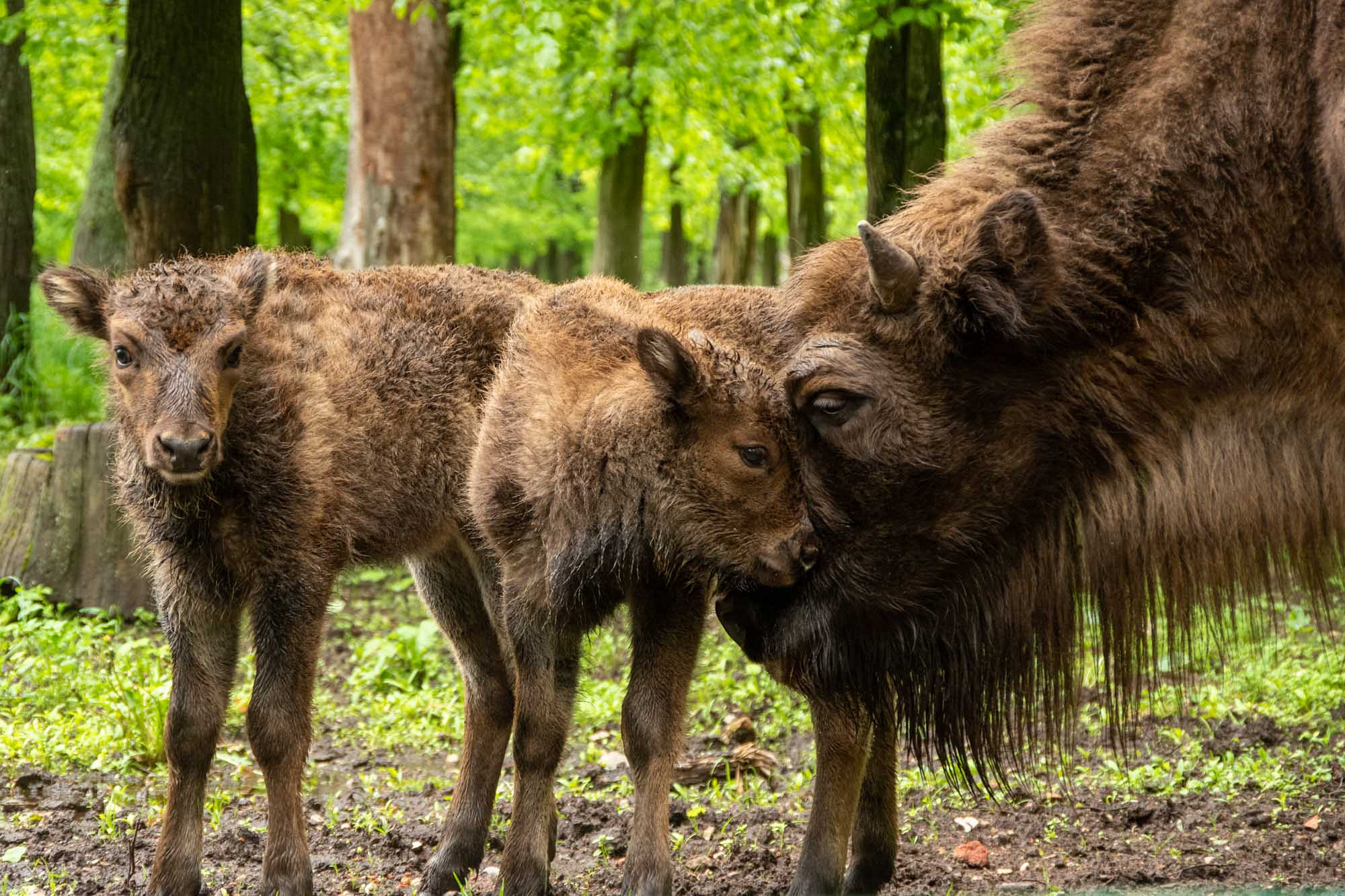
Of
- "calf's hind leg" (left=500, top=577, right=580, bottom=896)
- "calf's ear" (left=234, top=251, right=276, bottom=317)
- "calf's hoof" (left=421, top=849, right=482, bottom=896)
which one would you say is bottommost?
"calf's hoof" (left=421, top=849, right=482, bottom=896)

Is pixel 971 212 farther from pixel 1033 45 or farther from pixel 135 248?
pixel 135 248

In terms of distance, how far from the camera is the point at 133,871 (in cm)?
540

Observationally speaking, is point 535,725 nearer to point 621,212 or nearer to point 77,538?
point 77,538

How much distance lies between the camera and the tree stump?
935 centimetres

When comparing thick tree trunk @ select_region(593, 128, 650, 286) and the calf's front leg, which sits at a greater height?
thick tree trunk @ select_region(593, 128, 650, 286)

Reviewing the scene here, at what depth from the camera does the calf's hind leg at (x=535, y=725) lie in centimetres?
520

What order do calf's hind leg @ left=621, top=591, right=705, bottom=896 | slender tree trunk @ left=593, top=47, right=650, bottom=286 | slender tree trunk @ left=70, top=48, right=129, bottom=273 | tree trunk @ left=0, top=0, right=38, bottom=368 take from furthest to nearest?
slender tree trunk @ left=593, top=47, right=650, bottom=286, slender tree trunk @ left=70, top=48, right=129, bottom=273, tree trunk @ left=0, top=0, right=38, bottom=368, calf's hind leg @ left=621, top=591, right=705, bottom=896

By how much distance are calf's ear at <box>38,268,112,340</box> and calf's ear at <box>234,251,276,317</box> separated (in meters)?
0.51

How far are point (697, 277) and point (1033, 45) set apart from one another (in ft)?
145

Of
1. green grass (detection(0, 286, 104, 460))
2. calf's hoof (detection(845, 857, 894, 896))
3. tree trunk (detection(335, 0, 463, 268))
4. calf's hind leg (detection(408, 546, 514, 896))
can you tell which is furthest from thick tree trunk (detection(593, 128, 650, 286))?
calf's hoof (detection(845, 857, 894, 896))

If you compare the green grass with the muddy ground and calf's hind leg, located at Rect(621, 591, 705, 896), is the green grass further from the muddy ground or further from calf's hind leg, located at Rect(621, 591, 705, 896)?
calf's hind leg, located at Rect(621, 591, 705, 896)

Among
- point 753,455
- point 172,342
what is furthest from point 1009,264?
point 172,342

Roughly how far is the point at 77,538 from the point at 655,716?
5.84 m

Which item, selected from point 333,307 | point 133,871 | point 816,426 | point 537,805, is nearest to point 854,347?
point 816,426
